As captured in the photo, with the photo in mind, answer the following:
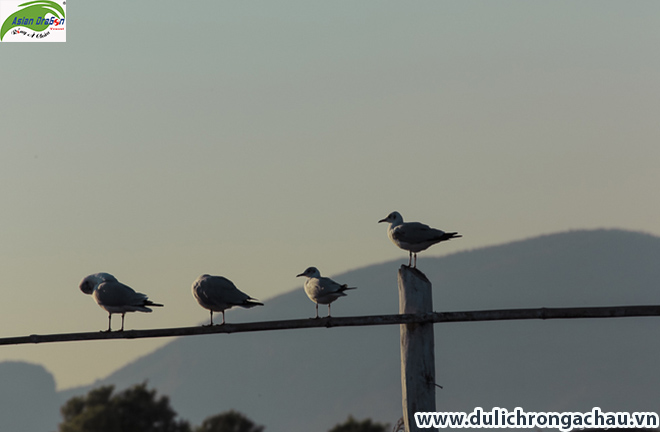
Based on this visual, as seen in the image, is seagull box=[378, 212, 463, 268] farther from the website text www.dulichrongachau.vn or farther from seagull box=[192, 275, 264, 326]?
the website text www.dulichrongachau.vn

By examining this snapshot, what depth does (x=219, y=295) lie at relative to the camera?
16656mm

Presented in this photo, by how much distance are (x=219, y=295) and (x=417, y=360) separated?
199 inches

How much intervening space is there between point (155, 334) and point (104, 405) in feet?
203

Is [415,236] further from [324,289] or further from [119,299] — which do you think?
[119,299]

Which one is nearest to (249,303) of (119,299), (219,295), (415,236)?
(219,295)

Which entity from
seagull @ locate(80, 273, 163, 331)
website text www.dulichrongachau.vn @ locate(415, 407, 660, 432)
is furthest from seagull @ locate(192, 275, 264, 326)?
website text www.dulichrongachau.vn @ locate(415, 407, 660, 432)

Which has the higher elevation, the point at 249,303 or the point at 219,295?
the point at 219,295

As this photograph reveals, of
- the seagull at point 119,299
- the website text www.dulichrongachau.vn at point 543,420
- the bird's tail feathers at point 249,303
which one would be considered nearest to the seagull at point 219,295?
the bird's tail feathers at point 249,303

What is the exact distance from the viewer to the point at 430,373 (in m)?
12.5

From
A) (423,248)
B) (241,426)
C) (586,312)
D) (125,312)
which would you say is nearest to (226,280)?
(125,312)

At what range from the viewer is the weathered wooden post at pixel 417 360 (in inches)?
490

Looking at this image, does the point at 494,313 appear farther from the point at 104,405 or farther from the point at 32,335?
the point at 104,405

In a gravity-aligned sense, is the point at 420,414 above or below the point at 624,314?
below

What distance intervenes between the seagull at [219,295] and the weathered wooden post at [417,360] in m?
4.43
